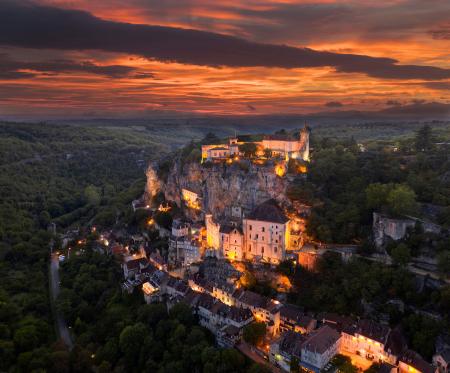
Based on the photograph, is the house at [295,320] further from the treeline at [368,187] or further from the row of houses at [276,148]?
the row of houses at [276,148]

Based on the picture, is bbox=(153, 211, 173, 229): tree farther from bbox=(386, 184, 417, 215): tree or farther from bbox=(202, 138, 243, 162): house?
bbox=(386, 184, 417, 215): tree

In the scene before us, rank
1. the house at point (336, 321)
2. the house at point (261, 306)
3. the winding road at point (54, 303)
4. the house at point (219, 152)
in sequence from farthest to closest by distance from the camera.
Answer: the house at point (219, 152)
the winding road at point (54, 303)
the house at point (261, 306)
the house at point (336, 321)

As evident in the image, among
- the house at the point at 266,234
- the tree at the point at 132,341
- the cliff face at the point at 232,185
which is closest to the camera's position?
the tree at the point at 132,341

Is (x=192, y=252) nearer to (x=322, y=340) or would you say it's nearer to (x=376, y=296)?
(x=322, y=340)

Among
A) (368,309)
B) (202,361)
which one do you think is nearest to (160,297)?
(202,361)

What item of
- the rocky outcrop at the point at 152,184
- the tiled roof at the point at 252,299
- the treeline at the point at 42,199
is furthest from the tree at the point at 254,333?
the rocky outcrop at the point at 152,184

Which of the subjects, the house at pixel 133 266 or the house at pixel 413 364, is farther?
the house at pixel 133 266

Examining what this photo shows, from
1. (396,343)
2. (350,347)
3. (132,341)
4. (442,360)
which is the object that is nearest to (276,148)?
(350,347)

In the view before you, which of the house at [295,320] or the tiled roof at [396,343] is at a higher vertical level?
the tiled roof at [396,343]
